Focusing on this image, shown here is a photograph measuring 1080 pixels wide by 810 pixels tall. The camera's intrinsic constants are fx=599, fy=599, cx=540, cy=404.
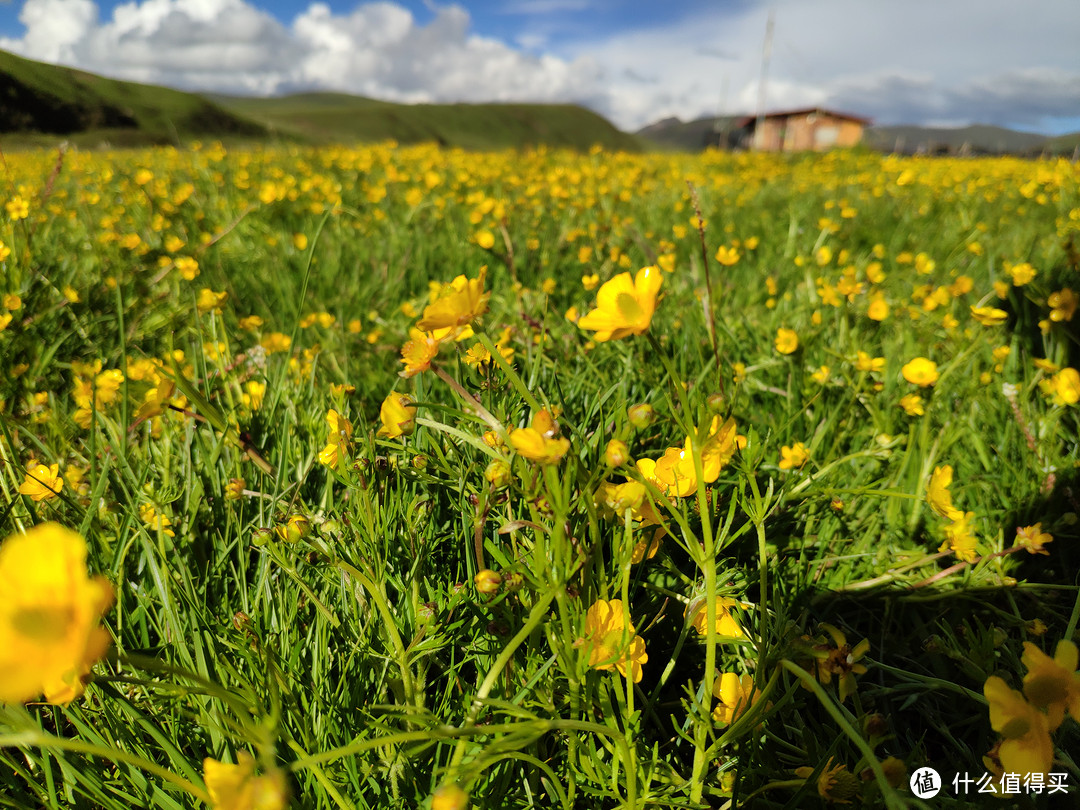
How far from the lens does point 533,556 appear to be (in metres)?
0.79

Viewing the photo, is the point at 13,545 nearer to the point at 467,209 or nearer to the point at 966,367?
the point at 966,367

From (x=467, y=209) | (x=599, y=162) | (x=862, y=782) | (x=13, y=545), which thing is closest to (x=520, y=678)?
(x=862, y=782)

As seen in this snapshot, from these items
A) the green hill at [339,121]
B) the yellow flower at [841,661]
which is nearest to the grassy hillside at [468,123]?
the green hill at [339,121]

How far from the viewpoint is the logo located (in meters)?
0.79

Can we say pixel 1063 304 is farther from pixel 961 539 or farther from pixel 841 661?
pixel 841 661

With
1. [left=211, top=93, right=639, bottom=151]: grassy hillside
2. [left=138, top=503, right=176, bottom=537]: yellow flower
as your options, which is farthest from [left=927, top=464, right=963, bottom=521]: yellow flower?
[left=211, top=93, right=639, bottom=151]: grassy hillside

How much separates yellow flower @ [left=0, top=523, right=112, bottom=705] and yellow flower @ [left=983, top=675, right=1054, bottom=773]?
31.6 inches

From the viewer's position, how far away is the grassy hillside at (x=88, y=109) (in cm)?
450

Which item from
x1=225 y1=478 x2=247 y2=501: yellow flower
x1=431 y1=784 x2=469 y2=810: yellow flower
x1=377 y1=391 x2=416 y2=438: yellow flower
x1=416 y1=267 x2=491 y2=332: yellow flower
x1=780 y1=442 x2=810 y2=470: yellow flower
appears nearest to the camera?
x1=431 y1=784 x2=469 y2=810: yellow flower

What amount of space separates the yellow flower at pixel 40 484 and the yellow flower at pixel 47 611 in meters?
0.69

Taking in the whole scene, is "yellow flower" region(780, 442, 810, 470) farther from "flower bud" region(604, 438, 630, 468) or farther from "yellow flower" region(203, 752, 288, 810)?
"yellow flower" region(203, 752, 288, 810)

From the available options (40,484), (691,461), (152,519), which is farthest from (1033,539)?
(40,484)

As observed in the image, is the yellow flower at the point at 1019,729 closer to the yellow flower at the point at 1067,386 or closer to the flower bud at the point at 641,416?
the flower bud at the point at 641,416

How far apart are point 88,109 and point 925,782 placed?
22094 mm
